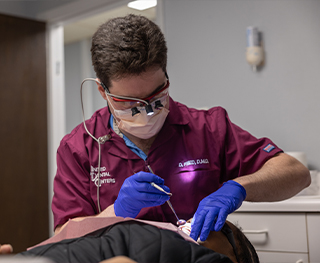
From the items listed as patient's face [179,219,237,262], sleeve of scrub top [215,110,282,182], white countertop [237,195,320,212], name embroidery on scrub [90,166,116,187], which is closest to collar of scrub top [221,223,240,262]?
patient's face [179,219,237,262]

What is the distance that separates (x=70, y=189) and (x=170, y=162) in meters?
0.38

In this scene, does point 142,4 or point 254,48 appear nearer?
point 254,48

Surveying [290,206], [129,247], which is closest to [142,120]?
[129,247]

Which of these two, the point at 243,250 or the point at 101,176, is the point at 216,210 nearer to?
the point at 243,250

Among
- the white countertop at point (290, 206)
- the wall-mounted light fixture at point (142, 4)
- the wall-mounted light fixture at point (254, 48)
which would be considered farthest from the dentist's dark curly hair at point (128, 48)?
the wall-mounted light fixture at point (142, 4)

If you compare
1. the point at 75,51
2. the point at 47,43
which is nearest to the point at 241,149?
the point at 47,43

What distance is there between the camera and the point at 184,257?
31.3 inches

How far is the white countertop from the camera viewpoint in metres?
1.70

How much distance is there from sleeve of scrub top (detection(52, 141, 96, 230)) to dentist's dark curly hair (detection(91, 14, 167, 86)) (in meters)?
0.36

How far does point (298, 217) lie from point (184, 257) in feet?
3.66

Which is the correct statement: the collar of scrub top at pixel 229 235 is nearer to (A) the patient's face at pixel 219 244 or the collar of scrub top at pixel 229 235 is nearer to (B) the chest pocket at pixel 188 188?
(A) the patient's face at pixel 219 244

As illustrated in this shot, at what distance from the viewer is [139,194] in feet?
3.75

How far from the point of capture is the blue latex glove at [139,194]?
1.14 metres

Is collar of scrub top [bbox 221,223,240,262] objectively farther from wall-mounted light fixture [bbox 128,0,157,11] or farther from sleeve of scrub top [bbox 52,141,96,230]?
wall-mounted light fixture [bbox 128,0,157,11]
